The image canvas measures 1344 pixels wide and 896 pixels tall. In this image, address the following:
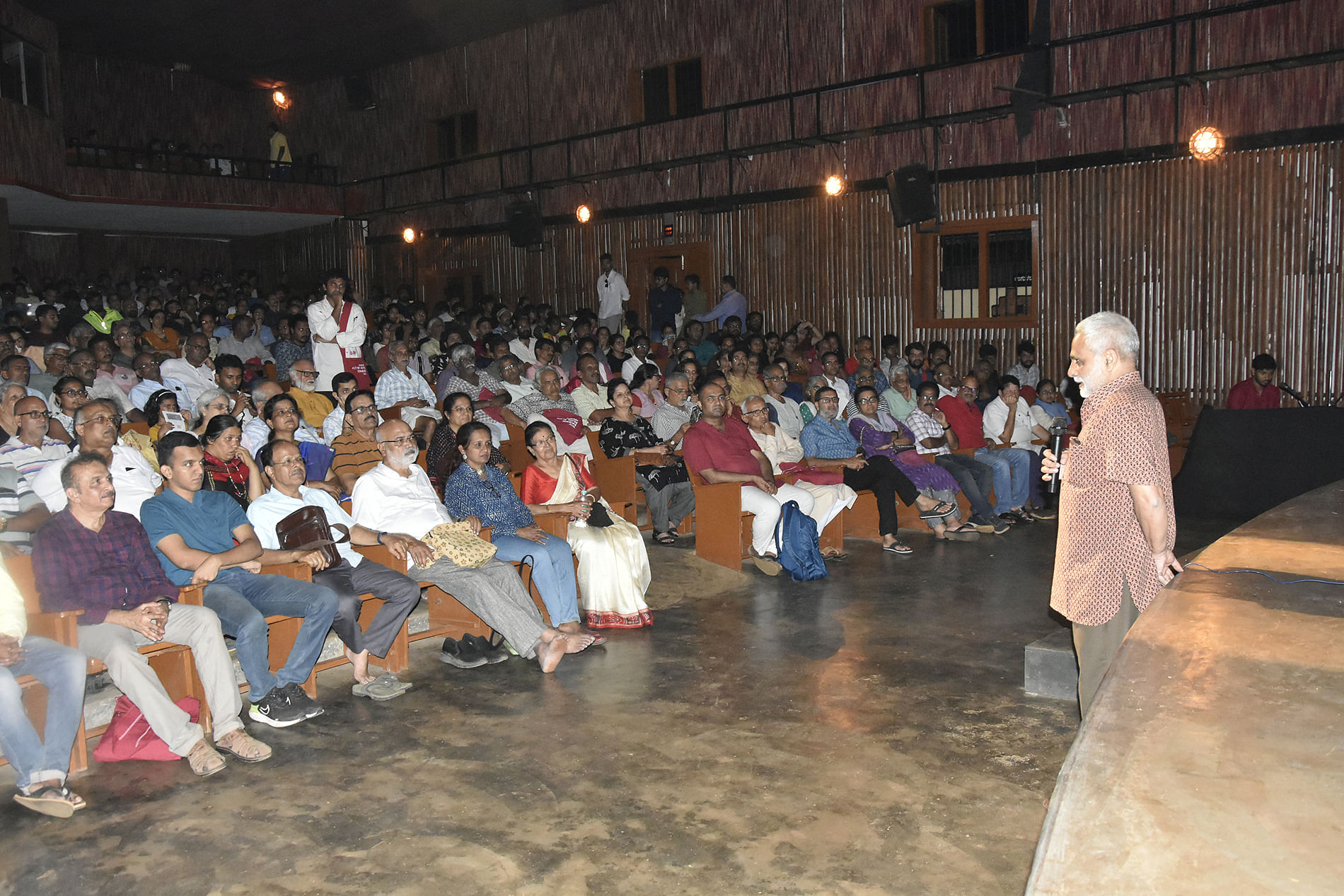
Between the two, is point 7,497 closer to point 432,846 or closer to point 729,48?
point 432,846

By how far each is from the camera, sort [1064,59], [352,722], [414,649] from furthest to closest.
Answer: [1064,59] < [414,649] < [352,722]

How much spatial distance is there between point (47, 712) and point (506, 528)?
2.12 m

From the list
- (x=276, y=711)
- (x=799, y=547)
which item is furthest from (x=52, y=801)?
(x=799, y=547)

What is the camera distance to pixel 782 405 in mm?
8164

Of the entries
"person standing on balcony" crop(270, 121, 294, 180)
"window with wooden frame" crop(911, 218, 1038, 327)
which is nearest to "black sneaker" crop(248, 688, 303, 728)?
"window with wooden frame" crop(911, 218, 1038, 327)

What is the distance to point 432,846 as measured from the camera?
121 inches

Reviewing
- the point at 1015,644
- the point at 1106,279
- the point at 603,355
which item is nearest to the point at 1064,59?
the point at 1106,279

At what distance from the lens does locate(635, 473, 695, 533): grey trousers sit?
690 centimetres

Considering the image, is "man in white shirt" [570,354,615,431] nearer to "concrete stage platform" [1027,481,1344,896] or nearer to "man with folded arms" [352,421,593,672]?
"man with folded arms" [352,421,593,672]

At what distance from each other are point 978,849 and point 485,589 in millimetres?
2440

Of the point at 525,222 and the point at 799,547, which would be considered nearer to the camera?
the point at 799,547

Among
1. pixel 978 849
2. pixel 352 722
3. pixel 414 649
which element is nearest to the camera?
pixel 978 849

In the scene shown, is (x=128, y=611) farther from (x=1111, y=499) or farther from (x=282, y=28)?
(x=282, y=28)

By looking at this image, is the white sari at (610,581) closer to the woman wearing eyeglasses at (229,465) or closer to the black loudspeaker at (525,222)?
the woman wearing eyeglasses at (229,465)
